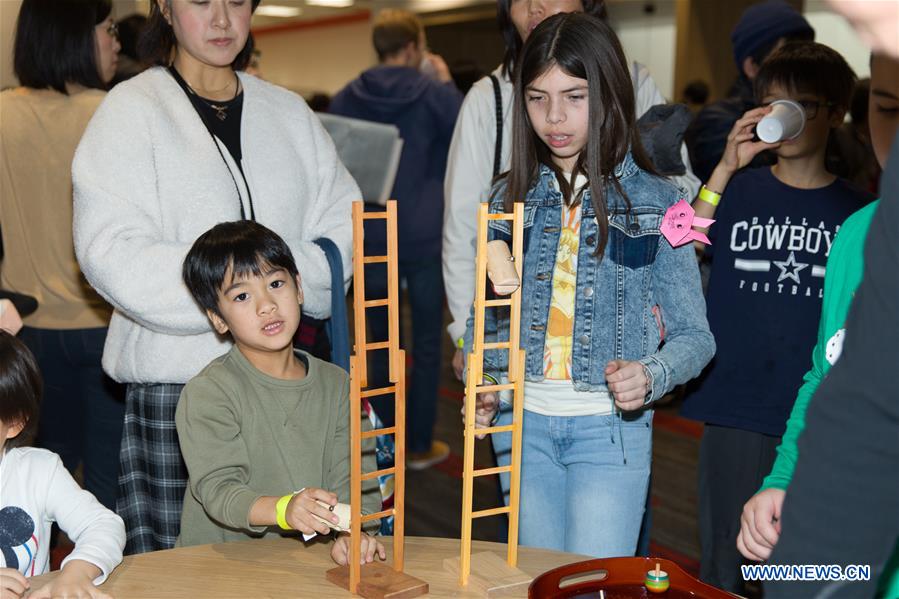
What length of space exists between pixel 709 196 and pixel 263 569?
1239 millimetres

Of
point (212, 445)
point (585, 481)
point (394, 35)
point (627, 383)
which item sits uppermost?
point (394, 35)

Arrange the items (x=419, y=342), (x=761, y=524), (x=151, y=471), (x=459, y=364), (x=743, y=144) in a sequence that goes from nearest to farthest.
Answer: (x=761, y=524), (x=151, y=471), (x=459, y=364), (x=743, y=144), (x=419, y=342)

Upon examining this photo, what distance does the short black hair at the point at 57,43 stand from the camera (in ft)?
7.72

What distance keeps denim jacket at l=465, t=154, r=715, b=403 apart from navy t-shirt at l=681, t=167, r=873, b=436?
1.67 ft

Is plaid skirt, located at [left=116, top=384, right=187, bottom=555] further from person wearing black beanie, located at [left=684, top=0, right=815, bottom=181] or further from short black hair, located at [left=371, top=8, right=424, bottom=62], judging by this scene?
short black hair, located at [left=371, top=8, right=424, bottom=62]

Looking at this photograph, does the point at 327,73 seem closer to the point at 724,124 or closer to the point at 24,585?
the point at 724,124

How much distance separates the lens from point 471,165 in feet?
7.35

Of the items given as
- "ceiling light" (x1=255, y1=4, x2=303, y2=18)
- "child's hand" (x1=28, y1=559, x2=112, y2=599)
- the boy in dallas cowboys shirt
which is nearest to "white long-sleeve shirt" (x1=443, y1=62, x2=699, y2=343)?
the boy in dallas cowboys shirt

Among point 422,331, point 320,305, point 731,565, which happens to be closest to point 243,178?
point 320,305

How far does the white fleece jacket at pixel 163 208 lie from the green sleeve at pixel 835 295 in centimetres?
89

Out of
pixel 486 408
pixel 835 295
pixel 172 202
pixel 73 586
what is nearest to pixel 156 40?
pixel 172 202

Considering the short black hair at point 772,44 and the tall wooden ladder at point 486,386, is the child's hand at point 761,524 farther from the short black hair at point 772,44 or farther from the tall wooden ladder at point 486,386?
the short black hair at point 772,44

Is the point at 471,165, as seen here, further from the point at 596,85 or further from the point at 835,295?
the point at 835,295

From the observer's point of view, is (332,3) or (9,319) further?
(332,3)
